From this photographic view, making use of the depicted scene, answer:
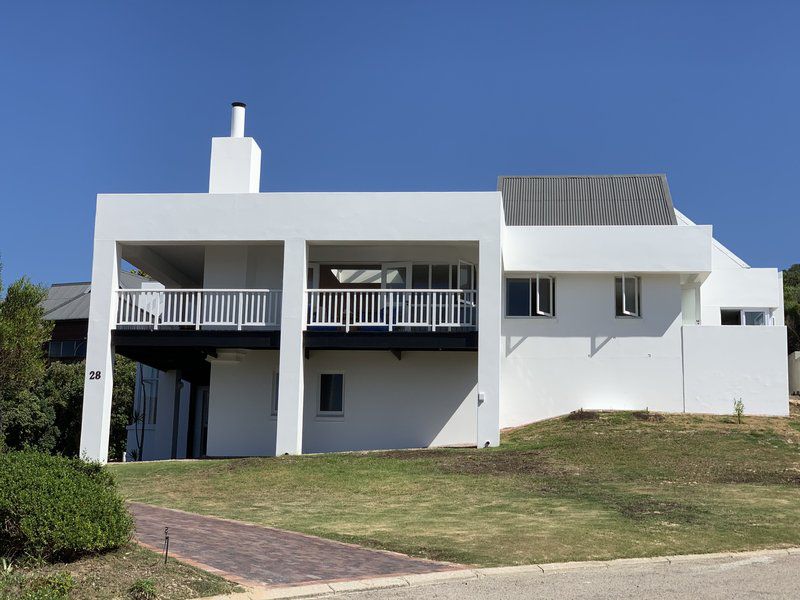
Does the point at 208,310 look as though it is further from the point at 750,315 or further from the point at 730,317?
the point at 750,315

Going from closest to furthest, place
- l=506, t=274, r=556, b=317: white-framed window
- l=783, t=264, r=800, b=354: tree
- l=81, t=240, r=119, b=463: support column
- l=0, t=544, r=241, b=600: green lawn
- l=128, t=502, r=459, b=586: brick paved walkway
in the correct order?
1. l=0, t=544, r=241, b=600: green lawn
2. l=128, t=502, r=459, b=586: brick paved walkway
3. l=81, t=240, r=119, b=463: support column
4. l=506, t=274, r=556, b=317: white-framed window
5. l=783, t=264, r=800, b=354: tree

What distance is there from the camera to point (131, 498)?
15391 millimetres

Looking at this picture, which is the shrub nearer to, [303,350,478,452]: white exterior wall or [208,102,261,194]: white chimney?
[303,350,478,452]: white exterior wall

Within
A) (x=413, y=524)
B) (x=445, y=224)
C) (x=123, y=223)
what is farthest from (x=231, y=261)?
(x=413, y=524)

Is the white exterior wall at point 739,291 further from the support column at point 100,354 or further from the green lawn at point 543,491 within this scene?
the support column at point 100,354

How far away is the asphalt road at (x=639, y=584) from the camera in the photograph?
8.67 m

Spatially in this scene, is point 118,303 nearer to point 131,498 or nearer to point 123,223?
point 123,223

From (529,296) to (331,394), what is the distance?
5671 mm

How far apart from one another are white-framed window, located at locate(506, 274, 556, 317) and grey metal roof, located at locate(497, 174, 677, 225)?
2.37 m

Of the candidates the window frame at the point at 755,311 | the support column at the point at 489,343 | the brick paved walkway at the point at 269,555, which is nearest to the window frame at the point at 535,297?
the support column at the point at 489,343

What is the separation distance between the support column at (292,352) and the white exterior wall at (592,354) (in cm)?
590

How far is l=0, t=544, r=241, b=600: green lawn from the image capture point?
8.18m

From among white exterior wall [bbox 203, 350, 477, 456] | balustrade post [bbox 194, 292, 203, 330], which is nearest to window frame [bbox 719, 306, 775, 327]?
white exterior wall [bbox 203, 350, 477, 456]

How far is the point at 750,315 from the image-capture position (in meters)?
25.9
